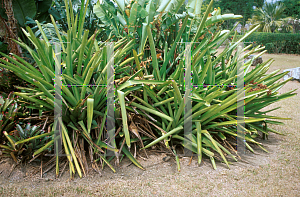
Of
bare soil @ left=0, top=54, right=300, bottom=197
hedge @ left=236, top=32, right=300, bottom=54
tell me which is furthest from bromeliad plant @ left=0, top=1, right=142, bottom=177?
hedge @ left=236, top=32, right=300, bottom=54

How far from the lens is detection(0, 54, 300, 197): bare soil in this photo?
5.57 feet

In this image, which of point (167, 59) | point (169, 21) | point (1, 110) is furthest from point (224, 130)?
point (1, 110)

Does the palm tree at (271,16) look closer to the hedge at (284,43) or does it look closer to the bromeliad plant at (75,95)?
the hedge at (284,43)

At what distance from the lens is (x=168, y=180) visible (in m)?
1.82

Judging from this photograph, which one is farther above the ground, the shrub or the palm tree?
the palm tree

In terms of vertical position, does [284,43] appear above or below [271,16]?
below

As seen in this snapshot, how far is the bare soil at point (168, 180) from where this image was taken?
1696 millimetres

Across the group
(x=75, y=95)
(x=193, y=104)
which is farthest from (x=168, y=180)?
(x=75, y=95)

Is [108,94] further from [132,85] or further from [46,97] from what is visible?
[46,97]

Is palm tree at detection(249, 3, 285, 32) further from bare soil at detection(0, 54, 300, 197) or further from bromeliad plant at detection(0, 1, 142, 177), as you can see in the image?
bromeliad plant at detection(0, 1, 142, 177)

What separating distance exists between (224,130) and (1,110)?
2064 mm

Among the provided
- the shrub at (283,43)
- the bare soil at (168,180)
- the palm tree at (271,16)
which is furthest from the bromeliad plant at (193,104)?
the palm tree at (271,16)

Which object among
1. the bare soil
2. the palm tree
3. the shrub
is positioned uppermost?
the palm tree

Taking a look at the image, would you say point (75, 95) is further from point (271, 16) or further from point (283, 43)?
point (271, 16)
